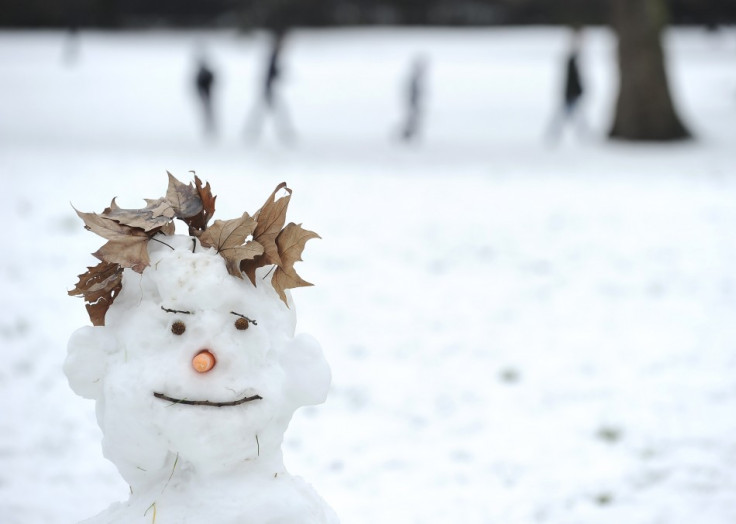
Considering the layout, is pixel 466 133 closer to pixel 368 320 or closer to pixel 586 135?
pixel 586 135

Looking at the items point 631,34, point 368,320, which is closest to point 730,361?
point 368,320

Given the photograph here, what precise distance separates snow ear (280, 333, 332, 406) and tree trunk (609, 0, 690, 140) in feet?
33.4

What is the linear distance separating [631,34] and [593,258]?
547cm

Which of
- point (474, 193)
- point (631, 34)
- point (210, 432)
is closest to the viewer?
point (210, 432)

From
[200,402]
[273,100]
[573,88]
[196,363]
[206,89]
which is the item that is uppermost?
[196,363]

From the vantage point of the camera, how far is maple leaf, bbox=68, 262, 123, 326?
2.42 meters

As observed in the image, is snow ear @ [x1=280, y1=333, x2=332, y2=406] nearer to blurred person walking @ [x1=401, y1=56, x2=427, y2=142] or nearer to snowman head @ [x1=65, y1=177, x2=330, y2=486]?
snowman head @ [x1=65, y1=177, x2=330, y2=486]

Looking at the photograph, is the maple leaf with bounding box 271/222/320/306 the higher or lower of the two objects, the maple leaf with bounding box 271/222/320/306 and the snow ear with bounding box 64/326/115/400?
the higher

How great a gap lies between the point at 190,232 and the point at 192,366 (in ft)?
1.40

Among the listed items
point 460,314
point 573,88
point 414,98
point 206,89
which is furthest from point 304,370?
point 206,89

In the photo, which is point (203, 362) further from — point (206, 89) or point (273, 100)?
point (206, 89)

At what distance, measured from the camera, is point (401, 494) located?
4238 millimetres

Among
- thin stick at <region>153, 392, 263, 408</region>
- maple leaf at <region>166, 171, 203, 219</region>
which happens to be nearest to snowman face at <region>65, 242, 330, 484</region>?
thin stick at <region>153, 392, 263, 408</region>

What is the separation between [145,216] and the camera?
2428 mm
